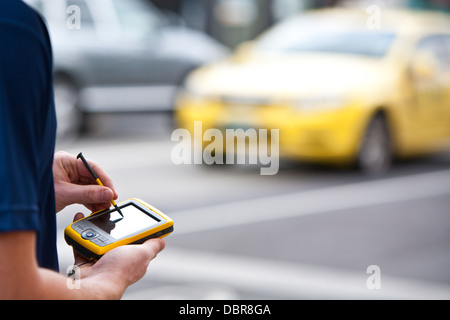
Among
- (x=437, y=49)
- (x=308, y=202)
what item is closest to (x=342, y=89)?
(x=308, y=202)

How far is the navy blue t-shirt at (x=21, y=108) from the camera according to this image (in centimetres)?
116

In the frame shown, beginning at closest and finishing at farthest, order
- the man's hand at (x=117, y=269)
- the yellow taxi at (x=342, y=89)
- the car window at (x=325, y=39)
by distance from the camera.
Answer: the man's hand at (x=117, y=269) → the yellow taxi at (x=342, y=89) → the car window at (x=325, y=39)

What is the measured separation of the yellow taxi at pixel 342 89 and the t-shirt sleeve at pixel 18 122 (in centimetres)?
682

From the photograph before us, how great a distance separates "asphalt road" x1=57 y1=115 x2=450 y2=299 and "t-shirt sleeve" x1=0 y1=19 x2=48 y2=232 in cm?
288

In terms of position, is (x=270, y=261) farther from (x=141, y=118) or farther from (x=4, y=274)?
(x=141, y=118)

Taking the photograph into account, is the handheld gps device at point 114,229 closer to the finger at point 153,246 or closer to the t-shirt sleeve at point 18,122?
the finger at point 153,246

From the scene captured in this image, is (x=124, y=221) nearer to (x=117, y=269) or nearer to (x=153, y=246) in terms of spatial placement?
(x=153, y=246)

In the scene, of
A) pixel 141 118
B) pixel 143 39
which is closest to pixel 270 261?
pixel 143 39

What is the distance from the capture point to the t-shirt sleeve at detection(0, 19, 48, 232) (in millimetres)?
1160

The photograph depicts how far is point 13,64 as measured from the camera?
3.83 feet

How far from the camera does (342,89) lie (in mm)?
8086

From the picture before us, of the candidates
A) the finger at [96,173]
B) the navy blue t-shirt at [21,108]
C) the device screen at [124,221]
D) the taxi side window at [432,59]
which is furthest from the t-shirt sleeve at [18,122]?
the taxi side window at [432,59]

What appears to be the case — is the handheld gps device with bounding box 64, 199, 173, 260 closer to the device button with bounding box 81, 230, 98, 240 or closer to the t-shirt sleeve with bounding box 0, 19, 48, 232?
the device button with bounding box 81, 230, 98, 240
